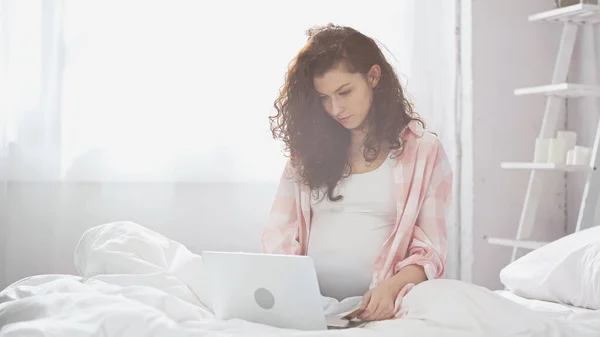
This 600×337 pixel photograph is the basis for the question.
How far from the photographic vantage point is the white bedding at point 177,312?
1311 mm

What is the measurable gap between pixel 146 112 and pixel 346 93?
1255mm

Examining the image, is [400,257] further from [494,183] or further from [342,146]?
[494,183]

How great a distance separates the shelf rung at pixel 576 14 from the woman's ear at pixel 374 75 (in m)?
1.24

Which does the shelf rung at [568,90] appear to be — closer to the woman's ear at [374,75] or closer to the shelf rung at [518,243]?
the shelf rung at [518,243]

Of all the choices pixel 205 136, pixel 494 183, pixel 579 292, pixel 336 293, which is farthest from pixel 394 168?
pixel 494 183

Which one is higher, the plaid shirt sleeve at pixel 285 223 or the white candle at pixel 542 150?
the white candle at pixel 542 150

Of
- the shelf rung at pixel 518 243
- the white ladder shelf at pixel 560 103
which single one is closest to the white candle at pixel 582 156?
the white ladder shelf at pixel 560 103

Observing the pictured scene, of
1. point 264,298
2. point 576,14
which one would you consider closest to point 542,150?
point 576,14

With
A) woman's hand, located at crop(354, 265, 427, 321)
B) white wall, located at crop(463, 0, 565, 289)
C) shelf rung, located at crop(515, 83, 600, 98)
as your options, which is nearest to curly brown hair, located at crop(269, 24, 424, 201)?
woman's hand, located at crop(354, 265, 427, 321)

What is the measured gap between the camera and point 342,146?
1.95 m

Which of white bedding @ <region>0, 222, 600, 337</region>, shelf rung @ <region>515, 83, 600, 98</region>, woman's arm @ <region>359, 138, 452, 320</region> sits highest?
shelf rung @ <region>515, 83, 600, 98</region>

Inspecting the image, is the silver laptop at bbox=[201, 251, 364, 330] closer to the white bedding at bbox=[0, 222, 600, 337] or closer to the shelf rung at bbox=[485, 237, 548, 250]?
the white bedding at bbox=[0, 222, 600, 337]

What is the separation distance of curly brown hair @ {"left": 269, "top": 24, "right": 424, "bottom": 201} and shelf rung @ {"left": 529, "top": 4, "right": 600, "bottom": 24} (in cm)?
117

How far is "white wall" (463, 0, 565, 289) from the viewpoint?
325 cm
